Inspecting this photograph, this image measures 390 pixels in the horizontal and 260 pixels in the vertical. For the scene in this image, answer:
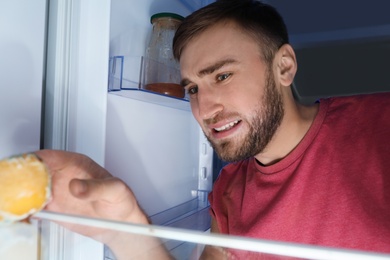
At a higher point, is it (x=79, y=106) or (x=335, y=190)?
(x=79, y=106)

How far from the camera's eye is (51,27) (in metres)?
0.58

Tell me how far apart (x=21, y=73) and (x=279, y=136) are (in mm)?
643

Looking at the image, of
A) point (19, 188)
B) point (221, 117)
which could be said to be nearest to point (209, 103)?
point (221, 117)

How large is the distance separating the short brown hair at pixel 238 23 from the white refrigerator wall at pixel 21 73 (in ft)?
1.24

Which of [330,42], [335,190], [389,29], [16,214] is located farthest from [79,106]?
[389,29]

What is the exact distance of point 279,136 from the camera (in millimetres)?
881

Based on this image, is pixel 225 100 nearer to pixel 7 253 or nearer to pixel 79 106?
pixel 79 106

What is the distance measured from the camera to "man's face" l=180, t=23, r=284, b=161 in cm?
78

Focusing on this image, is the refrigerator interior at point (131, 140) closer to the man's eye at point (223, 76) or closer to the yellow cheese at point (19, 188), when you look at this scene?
the yellow cheese at point (19, 188)

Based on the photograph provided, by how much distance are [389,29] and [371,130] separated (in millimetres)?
785

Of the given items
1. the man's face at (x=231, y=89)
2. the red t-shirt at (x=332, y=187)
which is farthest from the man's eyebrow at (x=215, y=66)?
the red t-shirt at (x=332, y=187)

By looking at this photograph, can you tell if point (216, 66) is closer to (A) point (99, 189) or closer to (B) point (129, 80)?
(B) point (129, 80)

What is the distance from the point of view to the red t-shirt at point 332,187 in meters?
0.71

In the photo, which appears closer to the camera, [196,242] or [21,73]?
[196,242]
